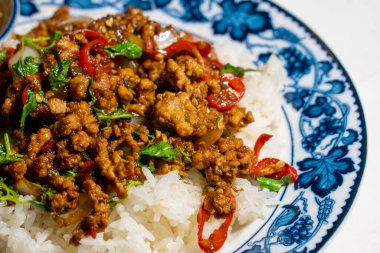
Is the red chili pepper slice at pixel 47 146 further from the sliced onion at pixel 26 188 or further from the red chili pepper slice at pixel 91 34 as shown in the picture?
the red chili pepper slice at pixel 91 34

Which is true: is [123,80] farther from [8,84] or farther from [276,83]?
[276,83]

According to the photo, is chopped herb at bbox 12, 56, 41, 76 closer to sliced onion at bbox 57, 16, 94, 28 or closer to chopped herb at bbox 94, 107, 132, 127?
chopped herb at bbox 94, 107, 132, 127

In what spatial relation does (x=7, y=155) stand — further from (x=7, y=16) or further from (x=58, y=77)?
(x=7, y=16)

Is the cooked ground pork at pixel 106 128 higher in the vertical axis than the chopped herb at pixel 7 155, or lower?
higher

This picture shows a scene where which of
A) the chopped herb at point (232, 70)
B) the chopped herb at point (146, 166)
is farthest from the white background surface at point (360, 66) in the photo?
the chopped herb at point (146, 166)

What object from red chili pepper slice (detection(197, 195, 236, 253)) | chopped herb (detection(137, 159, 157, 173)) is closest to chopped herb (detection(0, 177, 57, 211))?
chopped herb (detection(137, 159, 157, 173))

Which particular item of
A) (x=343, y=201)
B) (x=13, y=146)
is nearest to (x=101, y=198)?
(x=13, y=146)

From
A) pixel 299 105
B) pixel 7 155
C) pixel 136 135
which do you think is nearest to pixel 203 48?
pixel 299 105
